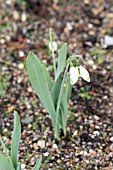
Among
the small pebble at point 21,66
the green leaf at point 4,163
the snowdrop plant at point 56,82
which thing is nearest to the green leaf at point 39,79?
the snowdrop plant at point 56,82

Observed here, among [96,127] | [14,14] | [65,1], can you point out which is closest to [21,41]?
[14,14]

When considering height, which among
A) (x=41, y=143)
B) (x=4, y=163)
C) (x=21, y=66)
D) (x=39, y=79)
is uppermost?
(x=39, y=79)

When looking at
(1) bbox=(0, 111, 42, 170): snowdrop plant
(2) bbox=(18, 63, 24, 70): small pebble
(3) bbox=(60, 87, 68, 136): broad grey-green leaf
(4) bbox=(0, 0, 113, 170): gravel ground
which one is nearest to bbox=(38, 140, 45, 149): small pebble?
(4) bbox=(0, 0, 113, 170): gravel ground

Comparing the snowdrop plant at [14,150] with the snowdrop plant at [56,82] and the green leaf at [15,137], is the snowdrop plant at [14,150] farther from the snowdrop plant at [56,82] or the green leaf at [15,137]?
the snowdrop plant at [56,82]

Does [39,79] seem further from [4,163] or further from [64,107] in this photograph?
[4,163]

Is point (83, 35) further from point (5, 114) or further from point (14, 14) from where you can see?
point (5, 114)

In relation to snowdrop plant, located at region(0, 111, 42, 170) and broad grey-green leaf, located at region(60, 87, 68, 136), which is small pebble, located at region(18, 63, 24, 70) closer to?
broad grey-green leaf, located at region(60, 87, 68, 136)

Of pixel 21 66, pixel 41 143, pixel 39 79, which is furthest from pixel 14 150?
pixel 21 66
